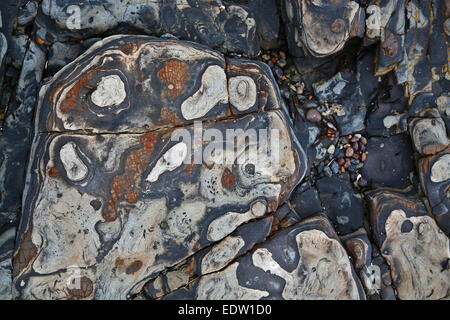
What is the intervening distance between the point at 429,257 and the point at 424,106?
1.32 metres

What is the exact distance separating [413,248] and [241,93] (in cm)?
188

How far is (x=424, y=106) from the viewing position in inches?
128

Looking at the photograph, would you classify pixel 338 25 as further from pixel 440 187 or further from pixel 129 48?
pixel 129 48

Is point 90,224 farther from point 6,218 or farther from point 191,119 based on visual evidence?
point 191,119

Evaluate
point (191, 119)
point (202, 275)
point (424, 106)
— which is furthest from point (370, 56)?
point (202, 275)

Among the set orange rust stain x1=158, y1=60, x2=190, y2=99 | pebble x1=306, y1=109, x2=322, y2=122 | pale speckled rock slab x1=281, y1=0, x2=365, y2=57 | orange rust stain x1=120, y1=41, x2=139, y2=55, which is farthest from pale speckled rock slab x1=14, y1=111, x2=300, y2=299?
pale speckled rock slab x1=281, y1=0, x2=365, y2=57

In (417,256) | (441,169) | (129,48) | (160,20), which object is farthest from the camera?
(160,20)

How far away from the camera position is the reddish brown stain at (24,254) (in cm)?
269

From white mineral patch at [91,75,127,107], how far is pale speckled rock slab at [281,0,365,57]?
1561 mm

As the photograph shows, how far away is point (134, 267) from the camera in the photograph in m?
2.75

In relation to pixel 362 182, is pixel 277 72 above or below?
above

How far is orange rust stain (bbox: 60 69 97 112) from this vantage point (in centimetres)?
275

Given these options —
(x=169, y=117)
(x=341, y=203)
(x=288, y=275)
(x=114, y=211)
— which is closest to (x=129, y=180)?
(x=114, y=211)

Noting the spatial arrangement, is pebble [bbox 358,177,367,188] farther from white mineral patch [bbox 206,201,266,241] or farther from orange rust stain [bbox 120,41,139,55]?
orange rust stain [bbox 120,41,139,55]
